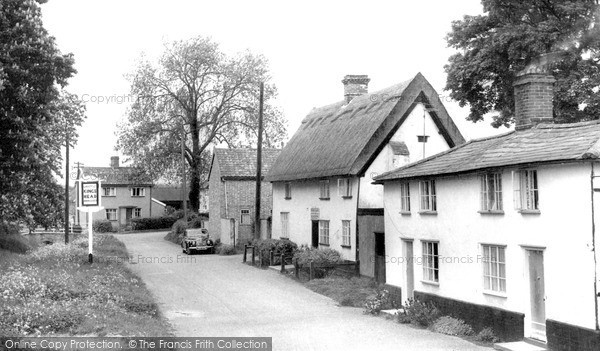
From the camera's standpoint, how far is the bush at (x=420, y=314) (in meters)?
17.6

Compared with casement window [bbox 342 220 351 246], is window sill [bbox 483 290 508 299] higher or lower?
lower

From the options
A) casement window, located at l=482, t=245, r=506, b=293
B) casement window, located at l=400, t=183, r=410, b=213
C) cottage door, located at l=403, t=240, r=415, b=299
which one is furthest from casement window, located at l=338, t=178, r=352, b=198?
casement window, located at l=482, t=245, r=506, b=293

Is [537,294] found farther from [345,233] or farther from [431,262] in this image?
[345,233]

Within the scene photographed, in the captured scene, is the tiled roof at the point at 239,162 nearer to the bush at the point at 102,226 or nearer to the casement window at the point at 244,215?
the casement window at the point at 244,215

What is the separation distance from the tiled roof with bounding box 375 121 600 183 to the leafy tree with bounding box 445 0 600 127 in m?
6.64

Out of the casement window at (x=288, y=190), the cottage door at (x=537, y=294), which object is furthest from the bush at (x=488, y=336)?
the casement window at (x=288, y=190)

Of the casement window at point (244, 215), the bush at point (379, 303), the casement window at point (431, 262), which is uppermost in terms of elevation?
the casement window at point (244, 215)

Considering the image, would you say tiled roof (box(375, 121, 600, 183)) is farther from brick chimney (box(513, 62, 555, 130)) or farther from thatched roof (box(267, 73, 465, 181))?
thatched roof (box(267, 73, 465, 181))

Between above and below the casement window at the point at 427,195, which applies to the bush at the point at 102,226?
below

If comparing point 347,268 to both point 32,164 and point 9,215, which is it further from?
point 9,215

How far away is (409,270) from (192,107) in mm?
39066

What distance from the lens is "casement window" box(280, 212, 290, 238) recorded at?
35.6 m

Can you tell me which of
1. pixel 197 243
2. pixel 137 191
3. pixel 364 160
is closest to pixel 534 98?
pixel 364 160

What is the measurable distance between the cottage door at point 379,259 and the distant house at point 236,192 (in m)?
18.1
